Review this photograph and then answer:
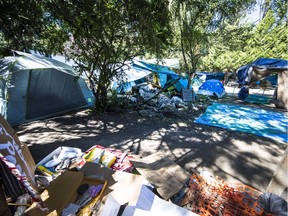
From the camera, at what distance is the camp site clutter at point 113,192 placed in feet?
5.00

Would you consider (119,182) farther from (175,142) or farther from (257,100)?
(257,100)

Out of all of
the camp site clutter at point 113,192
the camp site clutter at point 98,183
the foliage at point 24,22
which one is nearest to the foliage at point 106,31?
the foliage at point 24,22

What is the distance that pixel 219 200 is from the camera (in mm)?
1875

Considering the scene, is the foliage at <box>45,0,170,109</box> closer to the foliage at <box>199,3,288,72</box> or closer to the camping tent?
the camping tent

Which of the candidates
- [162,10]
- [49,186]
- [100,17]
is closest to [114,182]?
[49,186]

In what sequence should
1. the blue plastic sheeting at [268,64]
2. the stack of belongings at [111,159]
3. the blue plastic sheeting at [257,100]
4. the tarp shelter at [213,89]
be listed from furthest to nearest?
the tarp shelter at [213,89], the blue plastic sheeting at [257,100], the blue plastic sheeting at [268,64], the stack of belongings at [111,159]

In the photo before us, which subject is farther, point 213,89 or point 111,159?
point 213,89

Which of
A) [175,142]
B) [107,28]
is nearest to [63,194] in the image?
[175,142]

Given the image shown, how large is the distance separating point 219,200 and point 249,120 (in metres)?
5.03

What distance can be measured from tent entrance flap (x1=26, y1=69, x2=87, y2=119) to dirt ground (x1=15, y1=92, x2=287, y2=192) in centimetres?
45

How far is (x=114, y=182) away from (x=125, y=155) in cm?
79

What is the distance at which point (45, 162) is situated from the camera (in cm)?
272

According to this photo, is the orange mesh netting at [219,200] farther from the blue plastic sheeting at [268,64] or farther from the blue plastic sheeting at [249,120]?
the blue plastic sheeting at [268,64]

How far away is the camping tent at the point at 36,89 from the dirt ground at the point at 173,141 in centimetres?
44
